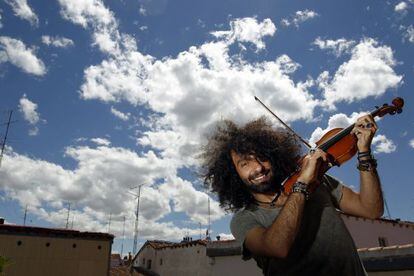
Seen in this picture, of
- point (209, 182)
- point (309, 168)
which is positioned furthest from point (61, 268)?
point (309, 168)

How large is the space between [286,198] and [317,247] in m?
0.42

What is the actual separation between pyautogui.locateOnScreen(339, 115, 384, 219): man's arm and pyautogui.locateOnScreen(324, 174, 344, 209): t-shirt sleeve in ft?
0.29

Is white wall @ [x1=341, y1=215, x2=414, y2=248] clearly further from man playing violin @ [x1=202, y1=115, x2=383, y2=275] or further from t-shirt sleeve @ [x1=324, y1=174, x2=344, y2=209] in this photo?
t-shirt sleeve @ [x1=324, y1=174, x2=344, y2=209]

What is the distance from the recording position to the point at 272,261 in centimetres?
219

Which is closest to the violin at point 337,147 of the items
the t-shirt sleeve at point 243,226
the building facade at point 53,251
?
the t-shirt sleeve at point 243,226

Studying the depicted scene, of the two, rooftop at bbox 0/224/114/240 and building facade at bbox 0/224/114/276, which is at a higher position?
rooftop at bbox 0/224/114/240

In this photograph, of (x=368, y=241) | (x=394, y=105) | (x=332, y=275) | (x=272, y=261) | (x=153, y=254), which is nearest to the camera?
(x=332, y=275)

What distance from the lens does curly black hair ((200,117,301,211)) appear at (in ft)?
9.77

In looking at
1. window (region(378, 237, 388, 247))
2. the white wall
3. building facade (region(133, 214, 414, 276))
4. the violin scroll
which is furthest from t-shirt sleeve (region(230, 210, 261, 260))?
window (region(378, 237, 388, 247))

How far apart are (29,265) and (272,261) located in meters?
24.1

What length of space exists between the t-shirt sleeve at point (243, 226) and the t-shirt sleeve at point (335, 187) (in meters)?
0.63

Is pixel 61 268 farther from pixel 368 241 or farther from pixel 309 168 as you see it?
pixel 309 168

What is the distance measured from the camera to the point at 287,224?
1.93 meters

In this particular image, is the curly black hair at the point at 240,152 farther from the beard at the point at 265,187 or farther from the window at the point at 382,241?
the window at the point at 382,241
